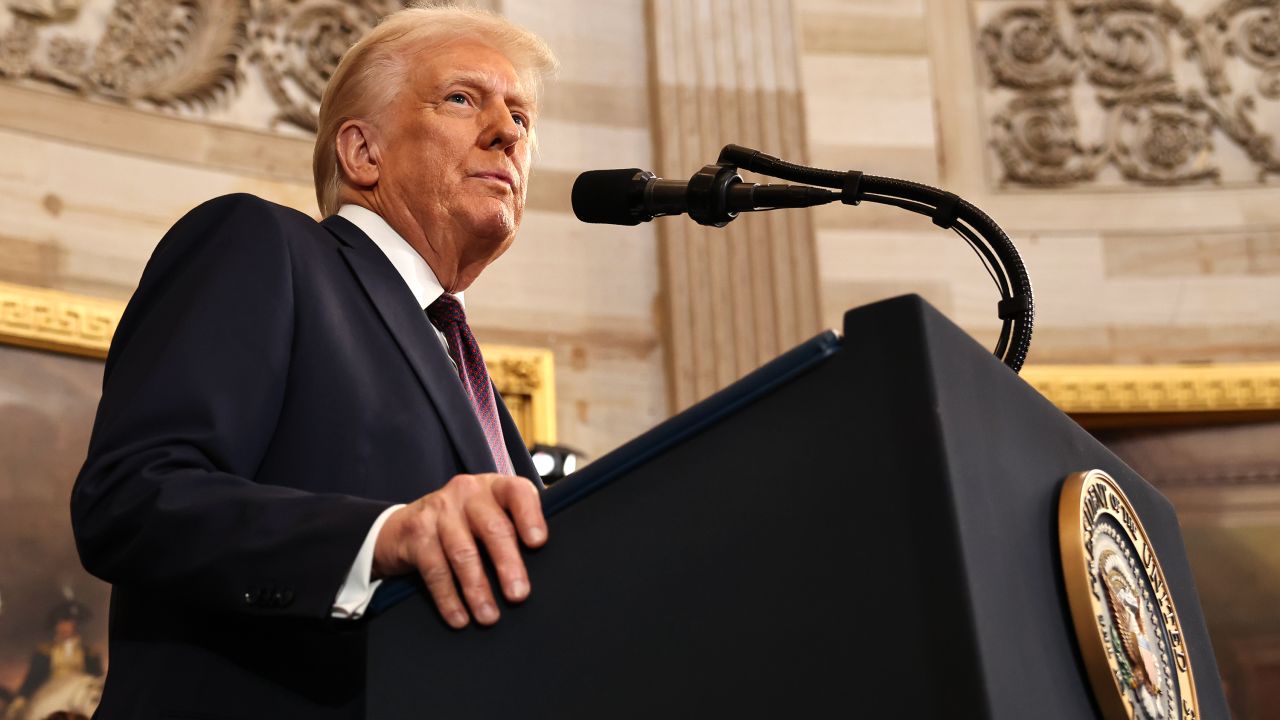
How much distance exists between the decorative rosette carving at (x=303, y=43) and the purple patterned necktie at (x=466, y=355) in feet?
9.63

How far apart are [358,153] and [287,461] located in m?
0.86

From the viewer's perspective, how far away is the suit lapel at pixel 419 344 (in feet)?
5.68

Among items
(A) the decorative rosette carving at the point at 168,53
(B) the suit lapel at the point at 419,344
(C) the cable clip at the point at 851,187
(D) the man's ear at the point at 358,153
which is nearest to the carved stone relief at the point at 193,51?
(A) the decorative rosette carving at the point at 168,53

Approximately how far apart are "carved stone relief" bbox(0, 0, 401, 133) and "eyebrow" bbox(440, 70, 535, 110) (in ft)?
8.52

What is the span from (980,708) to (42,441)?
3.58m


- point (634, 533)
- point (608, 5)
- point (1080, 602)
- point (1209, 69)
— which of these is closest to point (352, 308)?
point (634, 533)

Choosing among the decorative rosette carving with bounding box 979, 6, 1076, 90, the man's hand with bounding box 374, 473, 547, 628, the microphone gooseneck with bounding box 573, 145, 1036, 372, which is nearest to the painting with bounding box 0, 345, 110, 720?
the microphone gooseneck with bounding box 573, 145, 1036, 372

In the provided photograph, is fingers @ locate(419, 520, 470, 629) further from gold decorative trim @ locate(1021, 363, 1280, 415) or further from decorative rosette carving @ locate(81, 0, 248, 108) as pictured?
gold decorative trim @ locate(1021, 363, 1280, 415)

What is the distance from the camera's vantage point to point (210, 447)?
148cm

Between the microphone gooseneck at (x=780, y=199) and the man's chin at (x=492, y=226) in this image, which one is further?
the man's chin at (x=492, y=226)

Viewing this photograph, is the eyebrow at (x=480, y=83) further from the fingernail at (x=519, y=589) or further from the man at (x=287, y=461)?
the fingernail at (x=519, y=589)

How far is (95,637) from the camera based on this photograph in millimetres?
4012

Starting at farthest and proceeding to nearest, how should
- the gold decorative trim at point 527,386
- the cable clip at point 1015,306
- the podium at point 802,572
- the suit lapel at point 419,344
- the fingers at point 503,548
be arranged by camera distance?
the gold decorative trim at point 527,386
the cable clip at point 1015,306
the suit lapel at point 419,344
the fingers at point 503,548
the podium at point 802,572

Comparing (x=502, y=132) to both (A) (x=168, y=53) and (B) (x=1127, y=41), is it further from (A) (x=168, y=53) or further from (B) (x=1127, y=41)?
(B) (x=1127, y=41)
